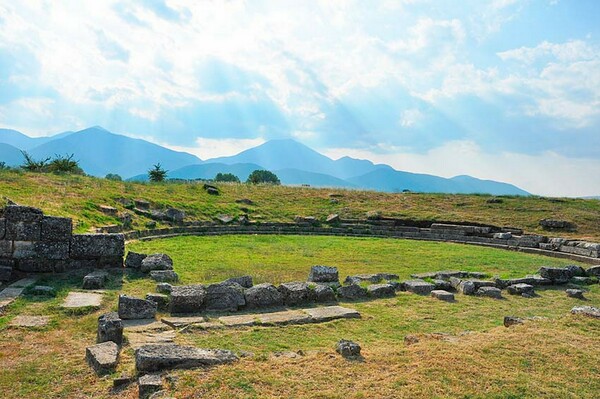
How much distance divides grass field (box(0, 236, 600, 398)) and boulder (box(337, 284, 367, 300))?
530mm

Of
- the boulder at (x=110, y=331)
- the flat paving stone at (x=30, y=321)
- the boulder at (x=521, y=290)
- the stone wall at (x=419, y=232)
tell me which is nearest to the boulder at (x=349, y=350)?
the boulder at (x=110, y=331)

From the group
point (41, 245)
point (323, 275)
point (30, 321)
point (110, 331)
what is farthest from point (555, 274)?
point (41, 245)

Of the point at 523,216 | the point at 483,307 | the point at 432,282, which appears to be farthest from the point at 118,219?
the point at 523,216

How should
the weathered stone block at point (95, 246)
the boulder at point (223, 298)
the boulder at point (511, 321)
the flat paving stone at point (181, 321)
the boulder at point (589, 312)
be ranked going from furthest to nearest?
the weathered stone block at point (95, 246)
the boulder at point (223, 298)
the boulder at point (589, 312)
the boulder at point (511, 321)
the flat paving stone at point (181, 321)

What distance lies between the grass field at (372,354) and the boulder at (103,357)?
0.13 metres

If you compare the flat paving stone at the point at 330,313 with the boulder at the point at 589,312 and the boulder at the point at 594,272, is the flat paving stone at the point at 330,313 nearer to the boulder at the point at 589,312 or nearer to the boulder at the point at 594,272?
the boulder at the point at 589,312

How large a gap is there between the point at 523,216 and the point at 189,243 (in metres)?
23.7

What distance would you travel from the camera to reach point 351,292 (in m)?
12.0

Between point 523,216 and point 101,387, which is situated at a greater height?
point 523,216

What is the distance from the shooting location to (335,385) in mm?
5867

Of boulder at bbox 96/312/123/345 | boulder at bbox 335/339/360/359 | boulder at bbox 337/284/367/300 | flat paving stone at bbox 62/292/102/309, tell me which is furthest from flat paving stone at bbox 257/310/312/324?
flat paving stone at bbox 62/292/102/309

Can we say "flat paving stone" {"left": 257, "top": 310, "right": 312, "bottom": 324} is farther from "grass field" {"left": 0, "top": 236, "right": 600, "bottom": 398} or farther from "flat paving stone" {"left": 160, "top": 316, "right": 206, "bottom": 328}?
"flat paving stone" {"left": 160, "top": 316, "right": 206, "bottom": 328}

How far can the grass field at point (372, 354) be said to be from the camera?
19.2 feet

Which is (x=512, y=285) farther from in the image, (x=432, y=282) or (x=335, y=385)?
(x=335, y=385)
